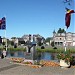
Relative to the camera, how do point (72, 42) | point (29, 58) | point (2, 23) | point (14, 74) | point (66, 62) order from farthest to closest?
1. point (72, 42)
2. point (2, 23)
3. point (29, 58)
4. point (66, 62)
5. point (14, 74)

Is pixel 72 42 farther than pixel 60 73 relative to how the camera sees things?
Yes

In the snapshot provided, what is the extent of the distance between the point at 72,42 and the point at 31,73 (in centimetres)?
15125

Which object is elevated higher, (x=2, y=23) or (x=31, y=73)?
(x=2, y=23)

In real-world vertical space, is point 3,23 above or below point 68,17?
above

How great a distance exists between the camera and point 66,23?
25.3 m

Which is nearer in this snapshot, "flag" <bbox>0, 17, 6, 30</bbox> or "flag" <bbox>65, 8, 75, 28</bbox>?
"flag" <bbox>65, 8, 75, 28</bbox>

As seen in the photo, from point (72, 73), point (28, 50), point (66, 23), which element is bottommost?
point (72, 73)

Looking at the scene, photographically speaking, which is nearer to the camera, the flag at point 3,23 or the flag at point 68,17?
the flag at point 68,17

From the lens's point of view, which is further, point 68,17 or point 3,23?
point 3,23

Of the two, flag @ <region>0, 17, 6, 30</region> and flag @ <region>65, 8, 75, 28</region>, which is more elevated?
flag @ <region>0, 17, 6, 30</region>

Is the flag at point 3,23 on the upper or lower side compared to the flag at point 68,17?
upper

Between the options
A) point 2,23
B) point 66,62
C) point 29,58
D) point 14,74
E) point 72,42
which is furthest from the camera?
point 72,42

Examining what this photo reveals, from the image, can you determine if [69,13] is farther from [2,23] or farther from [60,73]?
[2,23]

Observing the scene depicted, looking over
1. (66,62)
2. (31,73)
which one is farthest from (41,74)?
(66,62)
